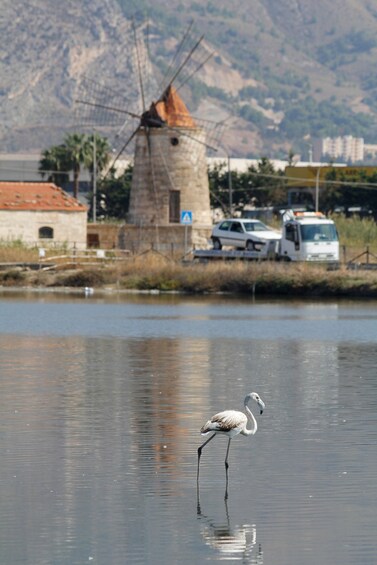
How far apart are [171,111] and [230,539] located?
225 ft

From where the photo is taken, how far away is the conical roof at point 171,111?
81500mm

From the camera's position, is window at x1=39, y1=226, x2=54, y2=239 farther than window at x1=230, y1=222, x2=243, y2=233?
Yes

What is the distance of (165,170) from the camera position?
80562 millimetres

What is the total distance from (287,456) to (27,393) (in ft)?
25.0

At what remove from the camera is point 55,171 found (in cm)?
11400

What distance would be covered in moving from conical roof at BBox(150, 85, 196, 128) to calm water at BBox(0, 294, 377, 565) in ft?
144

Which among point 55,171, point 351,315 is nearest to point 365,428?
point 351,315

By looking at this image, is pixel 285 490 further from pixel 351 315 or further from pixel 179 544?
pixel 351 315

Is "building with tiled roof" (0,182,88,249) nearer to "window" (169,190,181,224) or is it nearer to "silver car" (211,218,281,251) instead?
"window" (169,190,181,224)

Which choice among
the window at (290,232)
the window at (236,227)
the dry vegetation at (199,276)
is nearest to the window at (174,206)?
the dry vegetation at (199,276)

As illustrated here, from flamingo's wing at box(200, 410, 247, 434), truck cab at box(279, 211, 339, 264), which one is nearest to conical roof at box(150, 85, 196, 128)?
truck cab at box(279, 211, 339, 264)

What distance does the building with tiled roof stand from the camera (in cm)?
8188

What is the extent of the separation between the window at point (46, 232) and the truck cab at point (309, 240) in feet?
77.0

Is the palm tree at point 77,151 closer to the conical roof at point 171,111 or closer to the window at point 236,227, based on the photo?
the conical roof at point 171,111
